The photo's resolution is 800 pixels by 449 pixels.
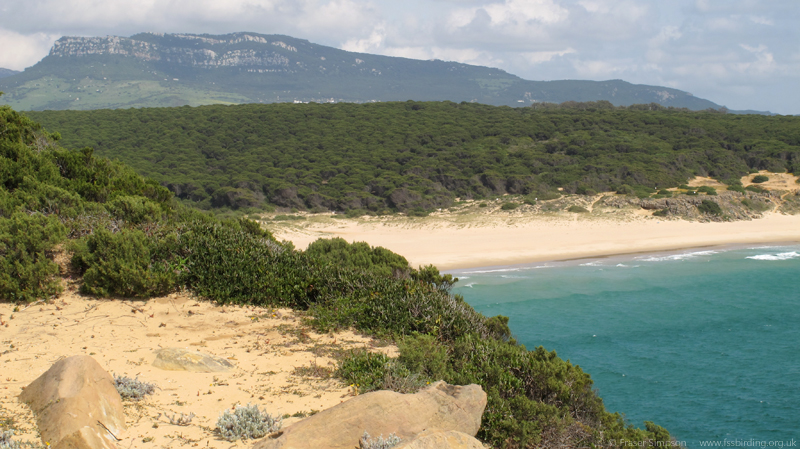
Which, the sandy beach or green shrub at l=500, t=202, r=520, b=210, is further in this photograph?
green shrub at l=500, t=202, r=520, b=210

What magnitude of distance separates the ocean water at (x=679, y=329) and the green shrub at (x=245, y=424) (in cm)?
609

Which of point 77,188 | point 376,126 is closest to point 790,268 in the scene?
point 77,188

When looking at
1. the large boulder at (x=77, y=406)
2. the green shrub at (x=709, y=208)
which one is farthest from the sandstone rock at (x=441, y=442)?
the green shrub at (x=709, y=208)

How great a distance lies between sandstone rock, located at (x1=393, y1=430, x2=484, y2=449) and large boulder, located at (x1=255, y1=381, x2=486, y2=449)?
126 millimetres

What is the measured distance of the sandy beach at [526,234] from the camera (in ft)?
64.5

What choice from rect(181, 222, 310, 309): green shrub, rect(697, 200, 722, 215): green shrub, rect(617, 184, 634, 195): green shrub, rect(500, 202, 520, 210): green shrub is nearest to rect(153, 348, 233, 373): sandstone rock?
rect(181, 222, 310, 309): green shrub

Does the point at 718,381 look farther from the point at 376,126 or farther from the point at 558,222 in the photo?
the point at 376,126

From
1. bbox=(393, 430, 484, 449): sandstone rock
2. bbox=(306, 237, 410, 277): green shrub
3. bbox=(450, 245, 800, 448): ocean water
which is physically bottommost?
bbox=(450, 245, 800, 448): ocean water

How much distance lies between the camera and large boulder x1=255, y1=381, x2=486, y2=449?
133 inches

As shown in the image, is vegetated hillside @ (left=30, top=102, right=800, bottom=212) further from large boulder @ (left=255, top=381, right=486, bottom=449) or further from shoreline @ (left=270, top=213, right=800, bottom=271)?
large boulder @ (left=255, top=381, right=486, bottom=449)

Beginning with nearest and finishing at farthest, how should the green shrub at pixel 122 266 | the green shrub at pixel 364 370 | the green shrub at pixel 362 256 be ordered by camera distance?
the green shrub at pixel 364 370, the green shrub at pixel 122 266, the green shrub at pixel 362 256

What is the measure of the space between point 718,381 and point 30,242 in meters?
10.7

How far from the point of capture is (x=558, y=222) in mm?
23453

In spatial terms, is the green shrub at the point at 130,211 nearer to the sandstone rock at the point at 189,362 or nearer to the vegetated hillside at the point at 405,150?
the sandstone rock at the point at 189,362
